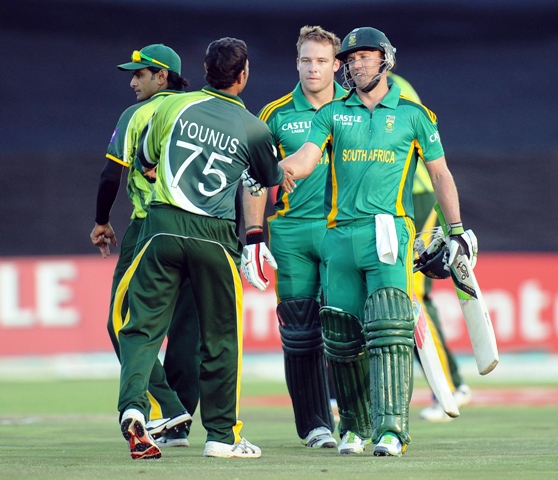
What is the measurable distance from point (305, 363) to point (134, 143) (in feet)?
4.51

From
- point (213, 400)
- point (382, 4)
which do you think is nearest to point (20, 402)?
point (213, 400)

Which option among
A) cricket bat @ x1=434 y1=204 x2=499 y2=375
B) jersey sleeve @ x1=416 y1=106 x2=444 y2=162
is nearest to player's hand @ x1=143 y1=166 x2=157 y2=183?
jersey sleeve @ x1=416 y1=106 x2=444 y2=162

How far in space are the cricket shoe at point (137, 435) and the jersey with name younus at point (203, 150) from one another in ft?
2.86

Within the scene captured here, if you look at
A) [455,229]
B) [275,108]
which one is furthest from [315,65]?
[455,229]

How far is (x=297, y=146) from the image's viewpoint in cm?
600

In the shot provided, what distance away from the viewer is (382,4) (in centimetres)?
1152

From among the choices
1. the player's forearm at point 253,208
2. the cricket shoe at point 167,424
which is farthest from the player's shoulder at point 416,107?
the cricket shoe at point 167,424

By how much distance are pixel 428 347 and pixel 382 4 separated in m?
6.64

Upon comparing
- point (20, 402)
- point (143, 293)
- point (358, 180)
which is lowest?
point (20, 402)

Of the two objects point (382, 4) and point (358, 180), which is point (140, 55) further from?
point (382, 4)

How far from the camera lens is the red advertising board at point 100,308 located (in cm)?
1098

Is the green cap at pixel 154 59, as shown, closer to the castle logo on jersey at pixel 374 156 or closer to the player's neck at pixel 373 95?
the player's neck at pixel 373 95

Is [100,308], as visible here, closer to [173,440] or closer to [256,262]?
[173,440]

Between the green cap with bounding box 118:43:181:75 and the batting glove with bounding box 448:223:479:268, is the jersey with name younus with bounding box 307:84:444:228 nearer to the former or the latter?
the batting glove with bounding box 448:223:479:268
